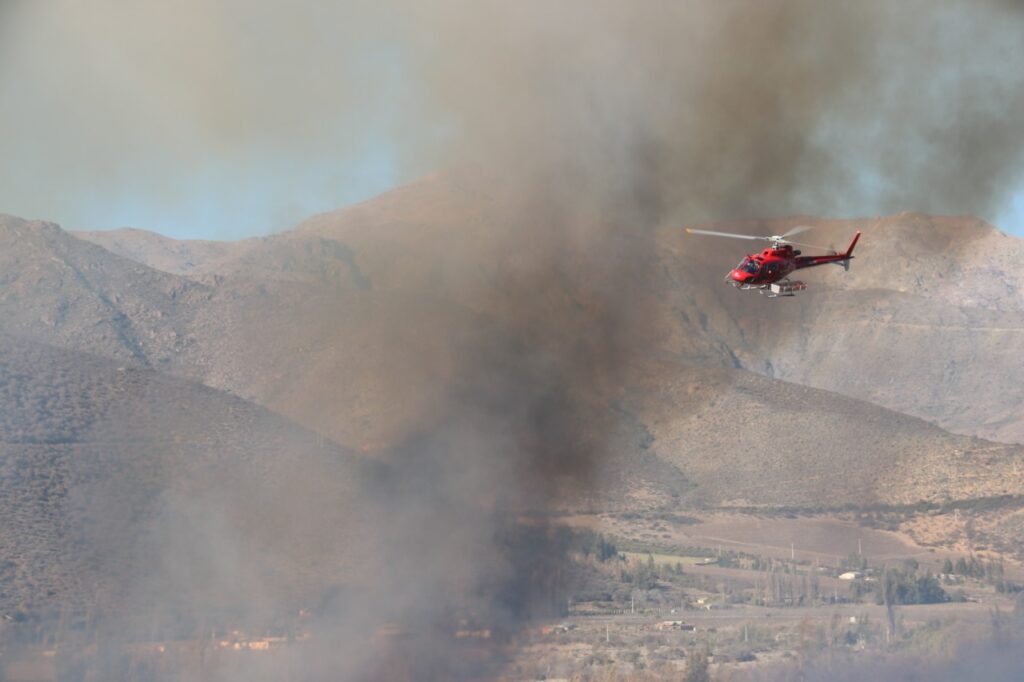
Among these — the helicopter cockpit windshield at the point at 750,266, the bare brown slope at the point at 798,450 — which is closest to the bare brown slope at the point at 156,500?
the helicopter cockpit windshield at the point at 750,266

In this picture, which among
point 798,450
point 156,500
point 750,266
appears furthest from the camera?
point 798,450

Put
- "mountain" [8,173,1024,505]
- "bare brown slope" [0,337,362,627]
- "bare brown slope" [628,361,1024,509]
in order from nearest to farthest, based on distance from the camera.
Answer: "bare brown slope" [0,337,362,627]
"mountain" [8,173,1024,505]
"bare brown slope" [628,361,1024,509]

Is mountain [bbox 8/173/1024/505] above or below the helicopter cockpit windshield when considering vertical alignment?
above

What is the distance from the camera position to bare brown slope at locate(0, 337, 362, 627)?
6981cm

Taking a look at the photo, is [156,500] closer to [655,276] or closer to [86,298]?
[655,276]

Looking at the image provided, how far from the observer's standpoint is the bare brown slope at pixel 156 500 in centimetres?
6981

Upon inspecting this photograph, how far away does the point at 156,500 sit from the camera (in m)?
78.9

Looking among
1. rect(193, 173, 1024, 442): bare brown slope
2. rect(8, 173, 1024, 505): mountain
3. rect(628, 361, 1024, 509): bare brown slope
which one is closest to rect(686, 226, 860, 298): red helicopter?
rect(8, 173, 1024, 505): mountain

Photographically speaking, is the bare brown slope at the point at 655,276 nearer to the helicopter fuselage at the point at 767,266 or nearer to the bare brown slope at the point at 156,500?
the bare brown slope at the point at 156,500

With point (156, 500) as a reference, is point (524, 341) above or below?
above

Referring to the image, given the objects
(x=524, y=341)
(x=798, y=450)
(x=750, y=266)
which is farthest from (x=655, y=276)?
(x=750, y=266)

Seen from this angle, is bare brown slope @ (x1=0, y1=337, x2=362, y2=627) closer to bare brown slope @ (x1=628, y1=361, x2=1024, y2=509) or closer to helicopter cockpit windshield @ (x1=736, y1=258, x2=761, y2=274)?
helicopter cockpit windshield @ (x1=736, y1=258, x2=761, y2=274)

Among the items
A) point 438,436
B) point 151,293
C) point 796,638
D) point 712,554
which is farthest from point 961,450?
point 151,293

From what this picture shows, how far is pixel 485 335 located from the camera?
10431 centimetres
